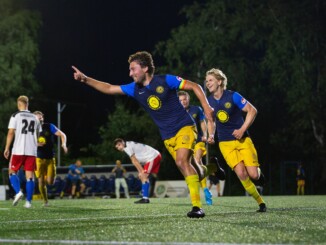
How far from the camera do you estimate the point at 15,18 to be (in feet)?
160

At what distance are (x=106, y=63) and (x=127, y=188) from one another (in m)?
46.9

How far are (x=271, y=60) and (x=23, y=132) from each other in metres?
31.9

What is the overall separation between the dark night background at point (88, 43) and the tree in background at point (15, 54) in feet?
37.1

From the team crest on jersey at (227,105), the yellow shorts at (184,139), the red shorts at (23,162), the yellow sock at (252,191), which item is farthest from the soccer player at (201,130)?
the yellow shorts at (184,139)

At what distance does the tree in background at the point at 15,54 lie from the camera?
1889 inches

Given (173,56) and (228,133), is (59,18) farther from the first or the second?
(228,133)

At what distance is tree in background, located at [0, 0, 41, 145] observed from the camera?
48.0 m

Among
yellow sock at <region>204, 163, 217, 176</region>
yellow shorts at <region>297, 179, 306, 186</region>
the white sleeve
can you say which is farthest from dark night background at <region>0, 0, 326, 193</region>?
yellow sock at <region>204, 163, 217, 176</region>

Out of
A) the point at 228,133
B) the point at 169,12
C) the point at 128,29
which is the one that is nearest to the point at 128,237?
the point at 228,133

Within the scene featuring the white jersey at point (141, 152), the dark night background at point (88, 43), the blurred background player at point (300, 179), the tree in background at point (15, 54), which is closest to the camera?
the white jersey at point (141, 152)

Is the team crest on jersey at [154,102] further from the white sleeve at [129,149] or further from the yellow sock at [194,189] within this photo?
the white sleeve at [129,149]

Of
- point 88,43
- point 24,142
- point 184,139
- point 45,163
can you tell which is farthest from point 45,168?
point 88,43

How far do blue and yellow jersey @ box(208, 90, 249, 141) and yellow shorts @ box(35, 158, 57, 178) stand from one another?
524 centimetres

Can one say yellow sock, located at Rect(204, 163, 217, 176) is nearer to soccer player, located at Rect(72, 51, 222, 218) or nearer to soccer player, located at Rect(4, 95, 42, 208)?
soccer player, located at Rect(72, 51, 222, 218)
